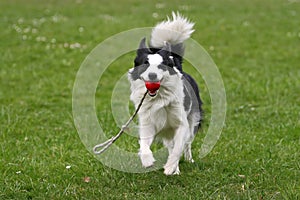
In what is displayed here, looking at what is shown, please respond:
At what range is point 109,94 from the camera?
9352mm

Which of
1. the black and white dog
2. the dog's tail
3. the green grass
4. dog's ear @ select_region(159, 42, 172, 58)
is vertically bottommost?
the green grass

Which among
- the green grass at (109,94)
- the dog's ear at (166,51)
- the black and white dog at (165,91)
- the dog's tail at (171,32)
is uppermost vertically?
the dog's tail at (171,32)

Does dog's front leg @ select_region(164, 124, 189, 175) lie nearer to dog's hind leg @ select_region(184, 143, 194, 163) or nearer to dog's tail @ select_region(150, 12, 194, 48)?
dog's hind leg @ select_region(184, 143, 194, 163)

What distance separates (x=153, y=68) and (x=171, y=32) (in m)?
0.81

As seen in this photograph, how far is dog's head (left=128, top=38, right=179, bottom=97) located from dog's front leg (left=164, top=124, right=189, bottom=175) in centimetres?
56

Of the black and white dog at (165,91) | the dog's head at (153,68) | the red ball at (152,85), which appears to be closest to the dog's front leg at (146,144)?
the black and white dog at (165,91)

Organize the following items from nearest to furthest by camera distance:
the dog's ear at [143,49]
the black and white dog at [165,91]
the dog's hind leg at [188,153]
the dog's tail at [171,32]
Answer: the black and white dog at [165,91] → the dog's ear at [143,49] → the dog's tail at [171,32] → the dog's hind leg at [188,153]

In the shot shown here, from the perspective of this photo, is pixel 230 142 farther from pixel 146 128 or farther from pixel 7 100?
pixel 7 100

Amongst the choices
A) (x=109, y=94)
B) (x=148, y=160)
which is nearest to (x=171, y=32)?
(x=148, y=160)

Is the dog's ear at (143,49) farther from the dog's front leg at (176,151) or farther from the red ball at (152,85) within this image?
the dog's front leg at (176,151)

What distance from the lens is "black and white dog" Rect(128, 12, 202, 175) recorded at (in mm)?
4715

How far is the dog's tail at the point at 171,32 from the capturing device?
5109mm

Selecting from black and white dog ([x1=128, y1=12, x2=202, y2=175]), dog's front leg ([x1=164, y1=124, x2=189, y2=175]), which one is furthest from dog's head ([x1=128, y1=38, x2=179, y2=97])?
dog's front leg ([x1=164, y1=124, x2=189, y2=175])

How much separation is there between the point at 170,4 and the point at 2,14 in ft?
18.2
